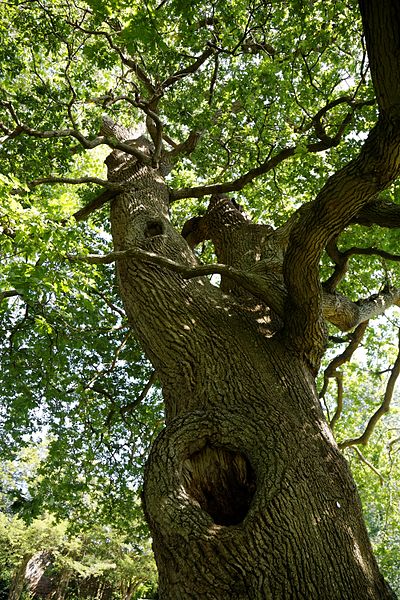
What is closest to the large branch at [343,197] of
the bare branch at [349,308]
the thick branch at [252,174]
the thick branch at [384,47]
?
the thick branch at [384,47]

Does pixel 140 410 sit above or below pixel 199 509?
above

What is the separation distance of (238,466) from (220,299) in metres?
1.91

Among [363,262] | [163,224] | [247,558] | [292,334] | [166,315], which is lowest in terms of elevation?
[247,558]

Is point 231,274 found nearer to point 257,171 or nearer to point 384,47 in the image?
point 384,47

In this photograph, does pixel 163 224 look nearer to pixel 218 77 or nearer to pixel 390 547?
pixel 218 77

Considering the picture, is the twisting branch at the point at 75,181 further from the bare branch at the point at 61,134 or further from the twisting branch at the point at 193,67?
the twisting branch at the point at 193,67

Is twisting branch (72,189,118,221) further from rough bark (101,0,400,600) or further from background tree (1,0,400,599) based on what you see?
rough bark (101,0,400,600)

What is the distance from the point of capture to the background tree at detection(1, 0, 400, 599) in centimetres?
294

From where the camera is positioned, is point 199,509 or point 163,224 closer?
point 199,509

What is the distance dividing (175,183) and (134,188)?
9.46ft

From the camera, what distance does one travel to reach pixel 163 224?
5.80m

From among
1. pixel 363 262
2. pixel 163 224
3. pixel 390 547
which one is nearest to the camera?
pixel 163 224

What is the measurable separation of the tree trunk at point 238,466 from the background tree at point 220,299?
0.01 m

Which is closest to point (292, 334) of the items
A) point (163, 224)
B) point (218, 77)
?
point (163, 224)
